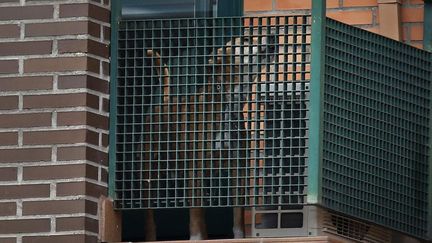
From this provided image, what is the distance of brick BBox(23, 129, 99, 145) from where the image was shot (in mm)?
8891

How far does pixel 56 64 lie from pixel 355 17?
182cm

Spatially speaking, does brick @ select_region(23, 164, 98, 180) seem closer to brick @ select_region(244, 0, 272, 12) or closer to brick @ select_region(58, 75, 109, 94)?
brick @ select_region(58, 75, 109, 94)

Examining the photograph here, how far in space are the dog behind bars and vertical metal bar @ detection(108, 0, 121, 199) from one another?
135 mm

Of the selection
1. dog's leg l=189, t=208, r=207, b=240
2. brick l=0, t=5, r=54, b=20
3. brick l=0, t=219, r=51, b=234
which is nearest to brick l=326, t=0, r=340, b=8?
dog's leg l=189, t=208, r=207, b=240

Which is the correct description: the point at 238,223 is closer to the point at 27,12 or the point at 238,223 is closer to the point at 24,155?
the point at 24,155

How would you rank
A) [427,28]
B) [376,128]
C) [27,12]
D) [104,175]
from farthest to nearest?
[427,28]
[376,128]
[27,12]
[104,175]

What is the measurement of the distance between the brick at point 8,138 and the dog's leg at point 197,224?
0.89 metres

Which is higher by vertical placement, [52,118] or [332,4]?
[332,4]

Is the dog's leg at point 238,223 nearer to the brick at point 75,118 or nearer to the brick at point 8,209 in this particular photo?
the brick at point 75,118

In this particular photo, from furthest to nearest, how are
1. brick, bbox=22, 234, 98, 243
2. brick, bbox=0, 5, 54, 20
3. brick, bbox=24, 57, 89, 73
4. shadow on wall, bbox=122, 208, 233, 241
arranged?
shadow on wall, bbox=122, 208, 233, 241 → brick, bbox=0, 5, 54, 20 → brick, bbox=24, 57, 89, 73 → brick, bbox=22, 234, 98, 243

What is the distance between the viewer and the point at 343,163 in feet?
29.5

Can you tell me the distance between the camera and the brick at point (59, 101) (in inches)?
352

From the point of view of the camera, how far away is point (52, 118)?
8.95 meters

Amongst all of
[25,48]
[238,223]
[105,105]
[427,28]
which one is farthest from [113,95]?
[427,28]
